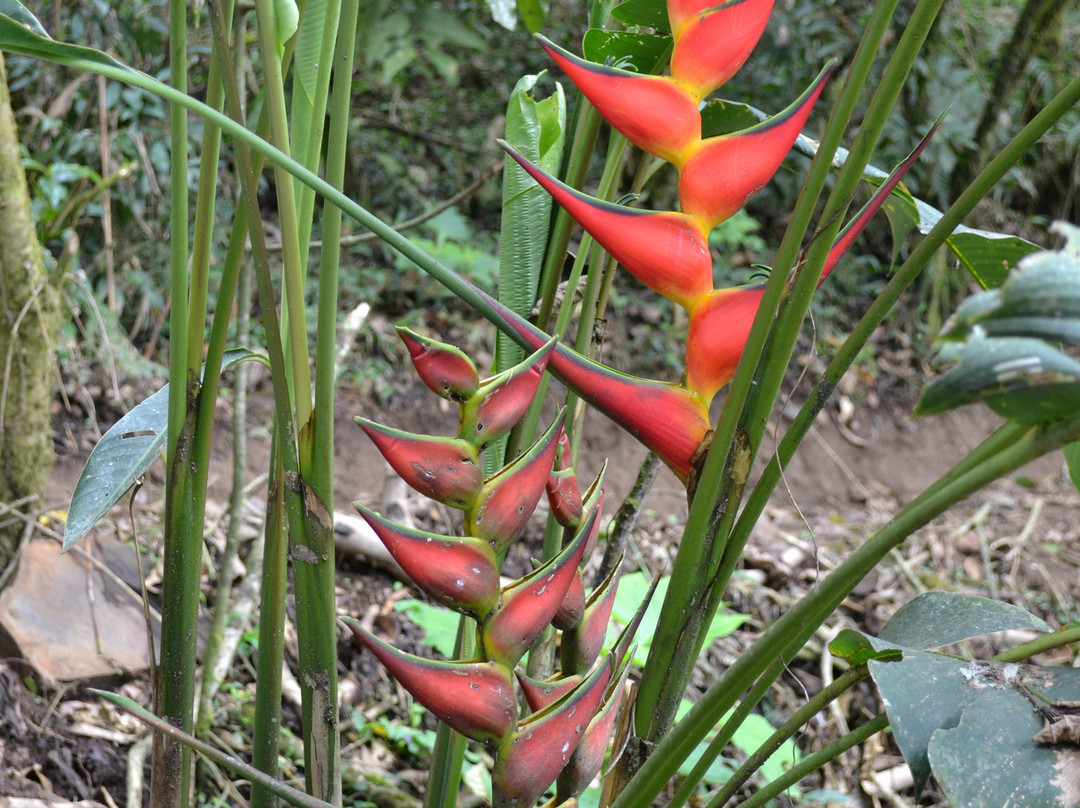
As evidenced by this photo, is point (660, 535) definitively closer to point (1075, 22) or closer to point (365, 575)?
point (365, 575)

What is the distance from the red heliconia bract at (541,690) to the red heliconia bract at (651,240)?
17 centimetres

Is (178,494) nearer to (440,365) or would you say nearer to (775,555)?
(440,365)

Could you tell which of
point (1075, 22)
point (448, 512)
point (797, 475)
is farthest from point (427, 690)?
A: point (1075, 22)

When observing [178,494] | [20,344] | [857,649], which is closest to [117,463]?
[178,494]

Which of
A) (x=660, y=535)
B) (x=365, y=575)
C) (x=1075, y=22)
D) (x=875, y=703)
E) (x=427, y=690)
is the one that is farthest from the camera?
(x=1075, y=22)

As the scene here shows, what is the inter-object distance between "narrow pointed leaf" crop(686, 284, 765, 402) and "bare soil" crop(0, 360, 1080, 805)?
3.2 inches

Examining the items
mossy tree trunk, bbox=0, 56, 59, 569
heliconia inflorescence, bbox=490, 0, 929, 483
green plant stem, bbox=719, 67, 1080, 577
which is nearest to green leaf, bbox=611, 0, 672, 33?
heliconia inflorescence, bbox=490, 0, 929, 483

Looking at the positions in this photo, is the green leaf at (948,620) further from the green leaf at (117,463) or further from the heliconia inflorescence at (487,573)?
the green leaf at (117,463)

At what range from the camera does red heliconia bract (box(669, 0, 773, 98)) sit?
401mm

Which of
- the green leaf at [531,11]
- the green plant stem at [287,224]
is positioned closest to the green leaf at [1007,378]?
the green plant stem at [287,224]

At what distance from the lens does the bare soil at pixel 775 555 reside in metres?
0.91

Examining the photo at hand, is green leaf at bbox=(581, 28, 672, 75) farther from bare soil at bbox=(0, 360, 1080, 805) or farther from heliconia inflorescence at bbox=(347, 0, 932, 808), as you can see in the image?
bare soil at bbox=(0, 360, 1080, 805)

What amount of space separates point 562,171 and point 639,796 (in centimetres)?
40

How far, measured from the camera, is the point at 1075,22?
11.1ft
